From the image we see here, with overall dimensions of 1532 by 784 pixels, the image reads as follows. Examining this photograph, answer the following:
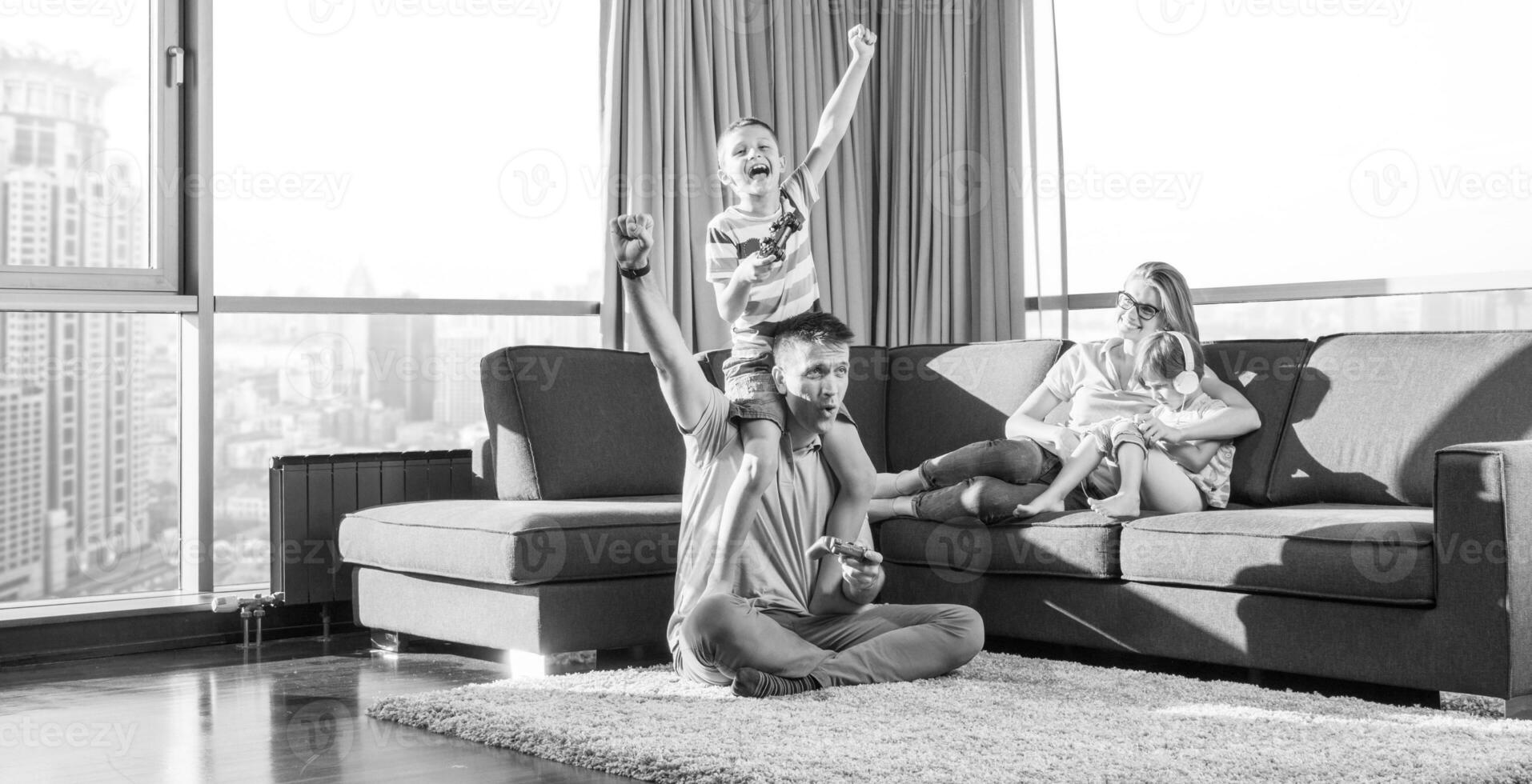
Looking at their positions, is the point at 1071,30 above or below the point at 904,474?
above

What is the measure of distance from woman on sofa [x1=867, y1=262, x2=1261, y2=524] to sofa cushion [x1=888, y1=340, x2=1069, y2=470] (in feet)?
0.60

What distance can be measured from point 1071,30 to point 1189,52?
1.54ft

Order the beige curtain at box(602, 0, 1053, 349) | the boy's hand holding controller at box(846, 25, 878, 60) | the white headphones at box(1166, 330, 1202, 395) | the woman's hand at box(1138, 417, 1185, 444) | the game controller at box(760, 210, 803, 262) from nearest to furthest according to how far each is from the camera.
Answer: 1. the game controller at box(760, 210, 803, 262)
2. the boy's hand holding controller at box(846, 25, 878, 60)
3. the woman's hand at box(1138, 417, 1185, 444)
4. the white headphones at box(1166, 330, 1202, 395)
5. the beige curtain at box(602, 0, 1053, 349)

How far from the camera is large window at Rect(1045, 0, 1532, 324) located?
398 cm

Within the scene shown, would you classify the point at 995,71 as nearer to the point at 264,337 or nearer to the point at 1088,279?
the point at 1088,279

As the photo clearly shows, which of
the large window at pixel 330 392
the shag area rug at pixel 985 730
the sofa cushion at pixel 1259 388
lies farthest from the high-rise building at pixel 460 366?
the sofa cushion at pixel 1259 388

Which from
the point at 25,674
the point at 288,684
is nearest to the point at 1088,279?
the point at 288,684

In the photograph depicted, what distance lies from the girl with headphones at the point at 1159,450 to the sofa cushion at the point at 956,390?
0.42 metres

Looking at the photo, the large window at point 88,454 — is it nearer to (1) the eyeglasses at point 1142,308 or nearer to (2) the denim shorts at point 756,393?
(2) the denim shorts at point 756,393

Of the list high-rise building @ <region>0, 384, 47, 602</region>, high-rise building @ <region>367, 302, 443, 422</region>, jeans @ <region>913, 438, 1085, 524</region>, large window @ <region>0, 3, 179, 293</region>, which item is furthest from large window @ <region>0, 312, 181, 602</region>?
jeans @ <region>913, 438, 1085, 524</region>

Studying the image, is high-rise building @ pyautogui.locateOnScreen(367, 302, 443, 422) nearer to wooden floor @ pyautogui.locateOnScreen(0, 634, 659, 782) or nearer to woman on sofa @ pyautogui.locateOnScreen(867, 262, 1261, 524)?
wooden floor @ pyautogui.locateOnScreen(0, 634, 659, 782)

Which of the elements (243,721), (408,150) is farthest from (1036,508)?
(408,150)

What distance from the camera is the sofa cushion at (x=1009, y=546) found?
10.6ft

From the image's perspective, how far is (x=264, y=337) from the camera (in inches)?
169
